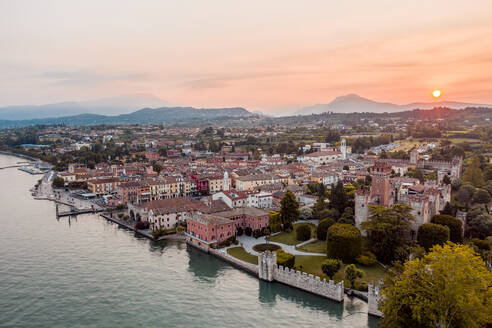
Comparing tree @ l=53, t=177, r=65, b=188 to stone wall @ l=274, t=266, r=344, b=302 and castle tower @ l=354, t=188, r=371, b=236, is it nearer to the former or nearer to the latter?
stone wall @ l=274, t=266, r=344, b=302

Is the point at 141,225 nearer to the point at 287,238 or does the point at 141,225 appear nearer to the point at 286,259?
the point at 287,238

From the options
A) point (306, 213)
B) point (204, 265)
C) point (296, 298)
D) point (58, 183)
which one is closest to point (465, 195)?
point (306, 213)

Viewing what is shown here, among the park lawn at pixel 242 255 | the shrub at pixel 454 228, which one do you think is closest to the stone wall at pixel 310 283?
the park lawn at pixel 242 255

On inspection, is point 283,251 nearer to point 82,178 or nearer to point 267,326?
point 267,326

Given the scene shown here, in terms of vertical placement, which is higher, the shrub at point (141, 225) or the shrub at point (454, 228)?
the shrub at point (454, 228)

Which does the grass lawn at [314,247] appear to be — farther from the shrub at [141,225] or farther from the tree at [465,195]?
the tree at [465,195]

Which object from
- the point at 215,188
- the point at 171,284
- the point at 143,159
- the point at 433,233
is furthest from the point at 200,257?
the point at 143,159
